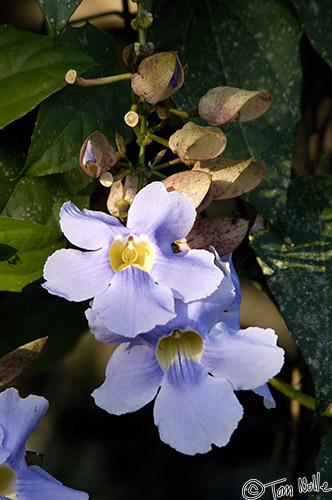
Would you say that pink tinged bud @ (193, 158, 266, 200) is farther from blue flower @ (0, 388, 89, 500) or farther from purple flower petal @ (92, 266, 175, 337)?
blue flower @ (0, 388, 89, 500)

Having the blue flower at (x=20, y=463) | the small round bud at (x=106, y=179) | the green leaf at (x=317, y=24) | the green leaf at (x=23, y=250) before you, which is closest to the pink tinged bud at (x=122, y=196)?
the small round bud at (x=106, y=179)

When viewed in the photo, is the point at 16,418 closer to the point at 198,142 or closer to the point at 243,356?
the point at 243,356

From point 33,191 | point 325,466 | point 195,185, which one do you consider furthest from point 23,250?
point 325,466

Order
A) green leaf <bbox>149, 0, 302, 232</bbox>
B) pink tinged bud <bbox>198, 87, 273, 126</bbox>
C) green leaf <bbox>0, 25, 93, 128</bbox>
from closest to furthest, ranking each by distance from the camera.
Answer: pink tinged bud <bbox>198, 87, 273, 126</bbox> → green leaf <bbox>0, 25, 93, 128</bbox> → green leaf <bbox>149, 0, 302, 232</bbox>

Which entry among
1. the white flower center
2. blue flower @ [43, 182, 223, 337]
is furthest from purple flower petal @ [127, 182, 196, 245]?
the white flower center

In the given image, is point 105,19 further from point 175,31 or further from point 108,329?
point 108,329

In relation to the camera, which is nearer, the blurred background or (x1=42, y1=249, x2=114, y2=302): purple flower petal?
(x1=42, y1=249, x2=114, y2=302): purple flower petal

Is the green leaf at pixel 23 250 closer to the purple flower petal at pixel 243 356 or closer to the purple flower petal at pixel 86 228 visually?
→ the purple flower petal at pixel 86 228
